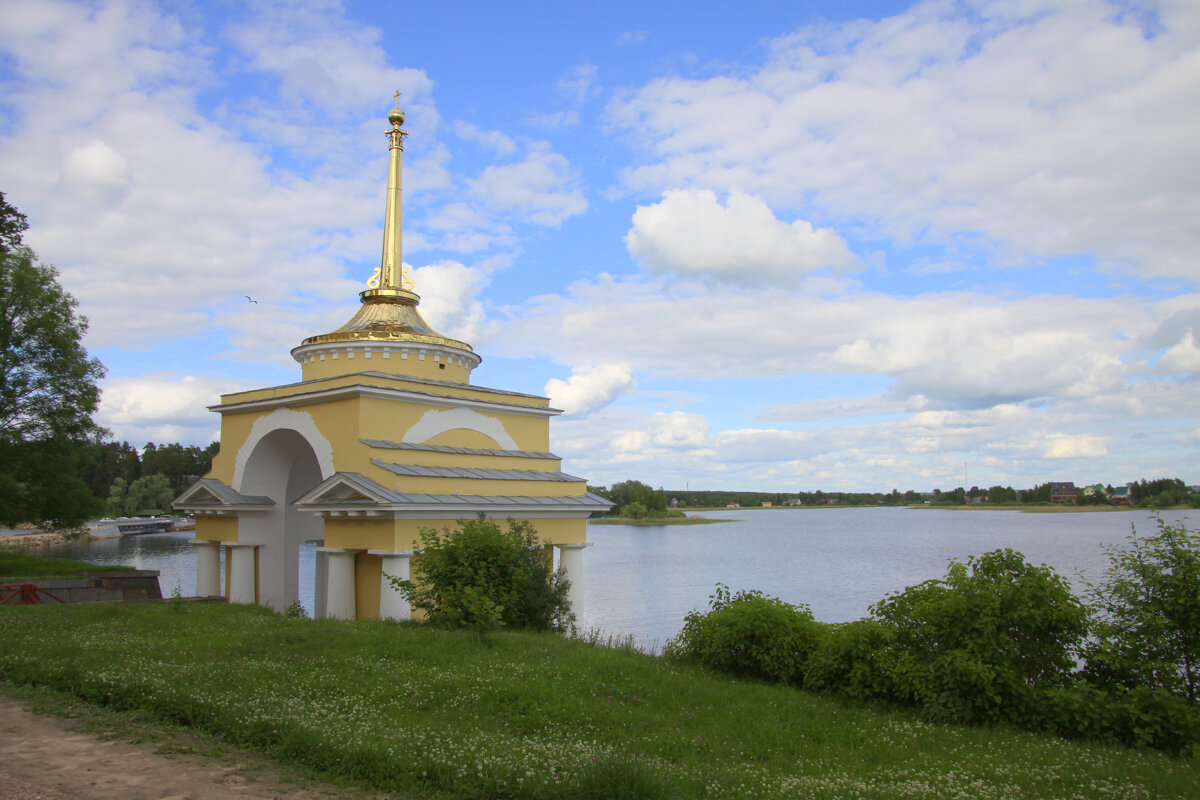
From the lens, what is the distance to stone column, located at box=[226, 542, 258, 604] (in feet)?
56.1

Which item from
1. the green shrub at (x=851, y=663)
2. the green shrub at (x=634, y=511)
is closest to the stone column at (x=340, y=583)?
the green shrub at (x=851, y=663)

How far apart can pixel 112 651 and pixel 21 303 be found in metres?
19.5

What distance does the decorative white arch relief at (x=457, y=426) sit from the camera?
15.2 metres

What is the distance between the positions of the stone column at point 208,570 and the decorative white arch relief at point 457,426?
6218mm

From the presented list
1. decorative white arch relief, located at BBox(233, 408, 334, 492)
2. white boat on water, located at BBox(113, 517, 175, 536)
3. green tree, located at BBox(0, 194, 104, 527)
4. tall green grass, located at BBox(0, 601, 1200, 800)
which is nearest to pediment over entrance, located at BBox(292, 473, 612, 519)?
decorative white arch relief, located at BBox(233, 408, 334, 492)

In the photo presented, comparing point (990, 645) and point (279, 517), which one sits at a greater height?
point (279, 517)

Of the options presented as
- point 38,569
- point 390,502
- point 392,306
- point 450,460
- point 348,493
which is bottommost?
point 38,569

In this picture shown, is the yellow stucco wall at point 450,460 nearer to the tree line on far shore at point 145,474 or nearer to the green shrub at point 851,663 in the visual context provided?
the green shrub at point 851,663

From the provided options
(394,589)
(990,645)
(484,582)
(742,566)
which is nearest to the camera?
(990,645)

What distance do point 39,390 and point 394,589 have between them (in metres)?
17.7

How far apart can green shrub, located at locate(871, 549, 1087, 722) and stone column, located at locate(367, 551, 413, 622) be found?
775 cm

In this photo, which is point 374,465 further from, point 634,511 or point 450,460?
point 634,511

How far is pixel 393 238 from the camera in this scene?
19047 mm

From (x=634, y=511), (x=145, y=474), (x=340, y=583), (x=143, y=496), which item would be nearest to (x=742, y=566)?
(x=340, y=583)
